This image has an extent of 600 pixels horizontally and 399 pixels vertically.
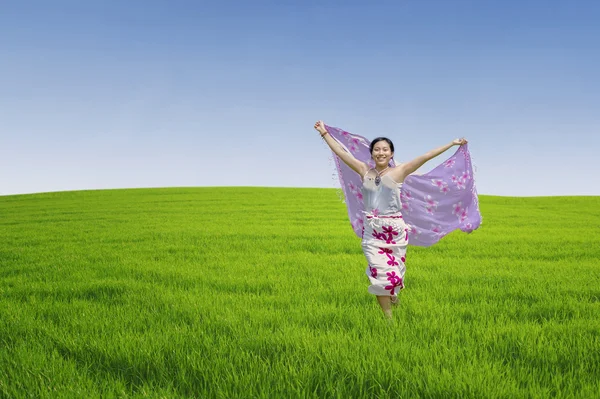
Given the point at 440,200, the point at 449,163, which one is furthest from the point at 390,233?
the point at 449,163

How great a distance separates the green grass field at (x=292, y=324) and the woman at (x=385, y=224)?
0.36 metres

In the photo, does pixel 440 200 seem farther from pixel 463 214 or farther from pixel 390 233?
pixel 390 233

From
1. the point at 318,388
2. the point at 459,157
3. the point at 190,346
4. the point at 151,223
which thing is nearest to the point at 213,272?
the point at 190,346

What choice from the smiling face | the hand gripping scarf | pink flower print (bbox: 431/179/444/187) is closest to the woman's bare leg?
the smiling face

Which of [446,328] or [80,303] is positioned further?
[80,303]

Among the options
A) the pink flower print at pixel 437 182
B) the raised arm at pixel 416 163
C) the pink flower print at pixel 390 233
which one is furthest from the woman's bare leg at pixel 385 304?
the pink flower print at pixel 437 182

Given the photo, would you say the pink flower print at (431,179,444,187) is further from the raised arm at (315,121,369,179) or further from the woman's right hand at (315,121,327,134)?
the woman's right hand at (315,121,327,134)

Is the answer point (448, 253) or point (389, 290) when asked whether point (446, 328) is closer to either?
point (389, 290)

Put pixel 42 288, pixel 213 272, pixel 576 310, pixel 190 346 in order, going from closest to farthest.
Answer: pixel 190 346 < pixel 576 310 < pixel 42 288 < pixel 213 272

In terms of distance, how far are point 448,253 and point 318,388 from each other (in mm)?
7896

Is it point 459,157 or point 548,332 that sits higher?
point 459,157

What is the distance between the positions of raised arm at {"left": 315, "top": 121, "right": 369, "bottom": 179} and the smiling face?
0.91 feet

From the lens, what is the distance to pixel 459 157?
22.7ft

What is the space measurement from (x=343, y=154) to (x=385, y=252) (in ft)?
4.34
